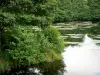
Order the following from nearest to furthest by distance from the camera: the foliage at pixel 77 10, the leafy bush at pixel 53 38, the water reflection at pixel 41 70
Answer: the water reflection at pixel 41 70 → the leafy bush at pixel 53 38 → the foliage at pixel 77 10

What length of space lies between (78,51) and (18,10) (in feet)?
25.3

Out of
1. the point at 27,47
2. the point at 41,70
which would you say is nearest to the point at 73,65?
the point at 41,70

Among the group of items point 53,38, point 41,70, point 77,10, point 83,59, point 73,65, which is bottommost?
point 77,10

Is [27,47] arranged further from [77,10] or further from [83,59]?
[77,10]

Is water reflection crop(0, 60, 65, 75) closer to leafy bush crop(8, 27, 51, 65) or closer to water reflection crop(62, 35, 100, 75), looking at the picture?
leafy bush crop(8, 27, 51, 65)

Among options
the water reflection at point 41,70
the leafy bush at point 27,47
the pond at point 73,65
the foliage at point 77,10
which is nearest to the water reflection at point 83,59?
the pond at point 73,65

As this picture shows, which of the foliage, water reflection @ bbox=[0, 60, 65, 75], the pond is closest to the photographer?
water reflection @ bbox=[0, 60, 65, 75]

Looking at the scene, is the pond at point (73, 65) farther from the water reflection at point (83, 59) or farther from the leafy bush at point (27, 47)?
the leafy bush at point (27, 47)

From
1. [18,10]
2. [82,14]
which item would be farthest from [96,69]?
[82,14]

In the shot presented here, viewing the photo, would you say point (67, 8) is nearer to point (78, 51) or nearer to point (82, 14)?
point (82, 14)

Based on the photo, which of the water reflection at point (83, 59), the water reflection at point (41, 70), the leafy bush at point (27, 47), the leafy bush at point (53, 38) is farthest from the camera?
the leafy bush at point (53, 38)

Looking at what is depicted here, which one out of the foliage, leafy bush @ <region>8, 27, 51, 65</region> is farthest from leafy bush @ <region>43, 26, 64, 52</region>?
the foliage

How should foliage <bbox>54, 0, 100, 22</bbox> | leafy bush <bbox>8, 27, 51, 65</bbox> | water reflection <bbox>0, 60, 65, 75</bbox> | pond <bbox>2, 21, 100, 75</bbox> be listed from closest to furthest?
leafy bush <bbox>8, 27, 51, 65</bbox>
water reflection <bbox>0, 60, 65, 75</bbox>
pond <bbox>2, 21, 100, 75</bbox>
foliage <bbox>54, 0, 100, 22</bbox>

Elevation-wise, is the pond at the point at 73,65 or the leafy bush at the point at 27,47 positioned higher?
the leafy bush at the point at 27,47
